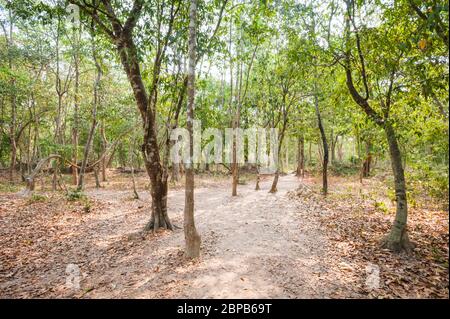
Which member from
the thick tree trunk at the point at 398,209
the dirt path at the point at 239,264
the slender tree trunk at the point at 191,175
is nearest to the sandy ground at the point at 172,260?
the dirt path at the point at 239,264

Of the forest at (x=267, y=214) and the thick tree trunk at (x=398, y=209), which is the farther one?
the thick tree trunk at (x=398, y=209)

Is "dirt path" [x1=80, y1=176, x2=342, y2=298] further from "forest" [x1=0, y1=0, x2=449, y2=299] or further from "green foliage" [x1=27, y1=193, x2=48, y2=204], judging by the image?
"green foliage" [x1=27, y1=193, x2=48, y2=204]

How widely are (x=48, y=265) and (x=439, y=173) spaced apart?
9.19 m

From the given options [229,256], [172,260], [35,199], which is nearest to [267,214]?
[229,256]

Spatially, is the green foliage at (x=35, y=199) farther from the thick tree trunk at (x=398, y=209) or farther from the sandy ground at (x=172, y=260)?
the thick tree trunk at (x=398, y=209)

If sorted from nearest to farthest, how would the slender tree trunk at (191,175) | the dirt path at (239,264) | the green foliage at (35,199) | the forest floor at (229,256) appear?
the dirt path at (239,264), the forest floor at (229,256), the slender tree trunk at (191,175), the green foliage at (35,199)

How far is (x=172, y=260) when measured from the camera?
6.27m

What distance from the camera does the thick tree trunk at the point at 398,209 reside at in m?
6.24

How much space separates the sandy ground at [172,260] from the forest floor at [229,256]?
2 cm

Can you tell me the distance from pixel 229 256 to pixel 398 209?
4.36 metres

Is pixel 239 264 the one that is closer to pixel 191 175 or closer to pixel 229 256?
pixel 229 256

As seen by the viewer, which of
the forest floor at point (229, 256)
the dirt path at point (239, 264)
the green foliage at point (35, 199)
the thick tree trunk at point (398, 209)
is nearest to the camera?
the dirt path at point (239, 264)
